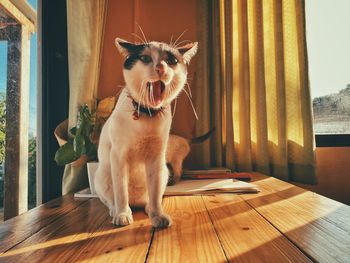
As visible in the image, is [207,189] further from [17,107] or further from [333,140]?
[333,140]

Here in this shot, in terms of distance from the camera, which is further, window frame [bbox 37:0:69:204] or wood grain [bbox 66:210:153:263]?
window frame [bbox 37:0:69:204]

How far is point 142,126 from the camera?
2.41ft

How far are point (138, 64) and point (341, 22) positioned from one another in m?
1.74

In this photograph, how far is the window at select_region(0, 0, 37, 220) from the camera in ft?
4.12

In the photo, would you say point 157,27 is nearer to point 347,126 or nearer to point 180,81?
point 180,81

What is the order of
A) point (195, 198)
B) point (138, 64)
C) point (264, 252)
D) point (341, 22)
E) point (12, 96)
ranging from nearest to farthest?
point (264, 252)
point (138, 64)
point (195, 198)
point (12, 96)
point (341, 22)

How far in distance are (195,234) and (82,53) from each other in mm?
1118

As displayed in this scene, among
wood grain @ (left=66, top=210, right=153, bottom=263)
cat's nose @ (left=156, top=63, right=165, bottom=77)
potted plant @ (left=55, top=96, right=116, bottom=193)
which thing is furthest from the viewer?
potted plant @ (left=55, top=96, right=116, bottom=193)

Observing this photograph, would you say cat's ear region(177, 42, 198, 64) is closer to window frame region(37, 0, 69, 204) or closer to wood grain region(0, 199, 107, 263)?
wood grain region(0, 199, 107, 263)

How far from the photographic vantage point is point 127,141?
0.75m

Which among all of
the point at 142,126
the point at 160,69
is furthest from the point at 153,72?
the point at 142,126

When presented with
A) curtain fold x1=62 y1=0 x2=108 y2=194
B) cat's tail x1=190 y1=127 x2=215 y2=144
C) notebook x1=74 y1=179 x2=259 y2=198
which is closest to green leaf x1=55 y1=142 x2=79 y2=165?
notebook x1=74 y1=179 x2=259 y2=198

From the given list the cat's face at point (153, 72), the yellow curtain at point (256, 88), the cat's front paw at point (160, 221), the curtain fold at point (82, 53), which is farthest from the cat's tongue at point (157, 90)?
the yellow curtain at point (256, 88)

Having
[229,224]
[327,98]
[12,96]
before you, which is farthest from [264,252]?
[327,98]
